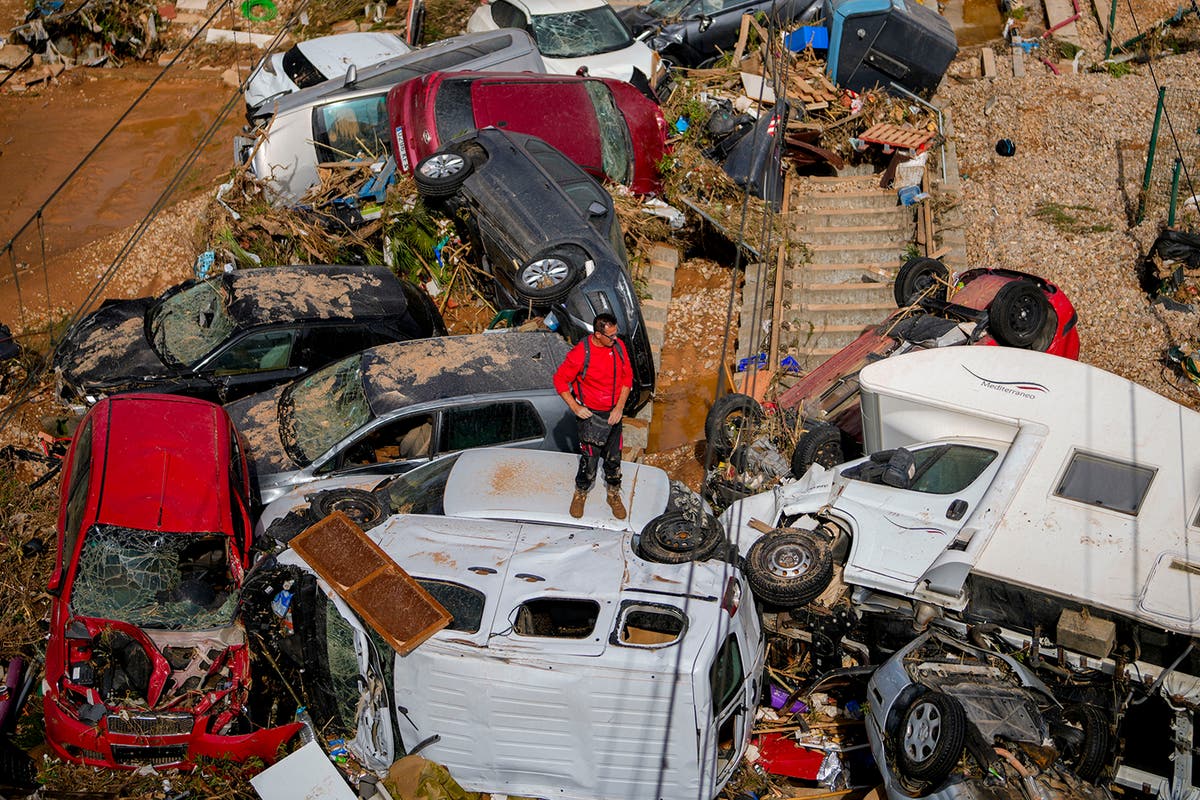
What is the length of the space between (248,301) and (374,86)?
163 inches

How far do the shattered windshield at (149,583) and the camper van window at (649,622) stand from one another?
2.72 metres

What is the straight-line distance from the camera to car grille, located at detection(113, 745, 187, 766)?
6.44m

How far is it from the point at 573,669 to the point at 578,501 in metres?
1.62

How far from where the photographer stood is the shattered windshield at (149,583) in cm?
693

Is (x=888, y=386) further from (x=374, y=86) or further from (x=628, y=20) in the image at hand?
(x=628, y=20)

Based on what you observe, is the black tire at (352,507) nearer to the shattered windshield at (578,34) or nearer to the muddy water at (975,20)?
the shattered windshield at (578,34)

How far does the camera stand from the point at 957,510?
7277mm

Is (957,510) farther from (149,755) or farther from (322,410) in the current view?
(149,755)

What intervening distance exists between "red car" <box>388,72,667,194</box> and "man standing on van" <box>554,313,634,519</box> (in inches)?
187

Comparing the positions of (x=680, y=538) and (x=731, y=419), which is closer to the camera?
(x=680, y=538)

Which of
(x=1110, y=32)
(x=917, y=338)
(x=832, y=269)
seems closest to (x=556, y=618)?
(x=917, y=338)

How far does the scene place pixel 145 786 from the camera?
6.37 metres

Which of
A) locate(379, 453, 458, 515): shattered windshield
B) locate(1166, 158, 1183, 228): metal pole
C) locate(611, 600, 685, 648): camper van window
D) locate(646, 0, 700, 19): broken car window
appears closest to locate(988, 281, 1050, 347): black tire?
locate(1166, 158, 1183, 228): metal pole

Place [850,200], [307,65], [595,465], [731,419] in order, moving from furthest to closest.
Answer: [307,65]
[850,200]
[731,419]
[595,465]
